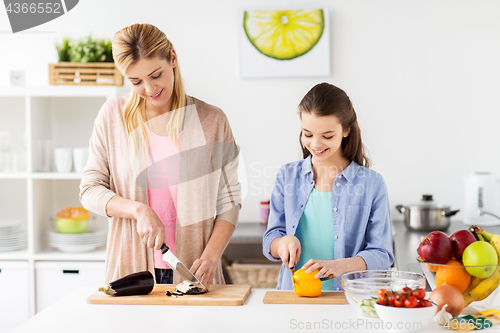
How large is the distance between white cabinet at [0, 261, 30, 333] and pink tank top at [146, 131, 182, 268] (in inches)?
53.4

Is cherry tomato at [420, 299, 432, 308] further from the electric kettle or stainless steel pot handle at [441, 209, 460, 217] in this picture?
the electric kettle

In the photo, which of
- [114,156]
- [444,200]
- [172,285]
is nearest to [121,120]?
[114,156]

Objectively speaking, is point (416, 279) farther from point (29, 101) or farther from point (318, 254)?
point (29, 101)

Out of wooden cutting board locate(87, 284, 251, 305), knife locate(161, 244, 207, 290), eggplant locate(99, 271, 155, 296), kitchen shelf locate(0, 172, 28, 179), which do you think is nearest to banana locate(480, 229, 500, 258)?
wooden cutting board locate(87, 284, 251, 305)

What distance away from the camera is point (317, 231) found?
4.99ft

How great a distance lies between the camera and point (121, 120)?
5.04 feet

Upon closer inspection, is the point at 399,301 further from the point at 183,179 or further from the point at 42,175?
the point at 42,175

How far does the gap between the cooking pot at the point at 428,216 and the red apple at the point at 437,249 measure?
1.46 meters

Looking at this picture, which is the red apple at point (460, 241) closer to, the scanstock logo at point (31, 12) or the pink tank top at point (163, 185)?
the pink tank top at point (163, 185)

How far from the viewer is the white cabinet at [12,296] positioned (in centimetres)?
252

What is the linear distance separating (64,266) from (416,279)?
1920 mm

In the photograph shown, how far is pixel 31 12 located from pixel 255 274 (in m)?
2.05

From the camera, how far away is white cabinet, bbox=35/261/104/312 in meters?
2.50

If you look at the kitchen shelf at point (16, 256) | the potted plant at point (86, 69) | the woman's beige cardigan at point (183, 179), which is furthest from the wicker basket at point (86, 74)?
the woman's beige cardigan at point (183, 179)
